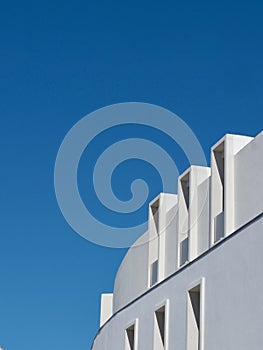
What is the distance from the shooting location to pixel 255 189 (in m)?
20.8

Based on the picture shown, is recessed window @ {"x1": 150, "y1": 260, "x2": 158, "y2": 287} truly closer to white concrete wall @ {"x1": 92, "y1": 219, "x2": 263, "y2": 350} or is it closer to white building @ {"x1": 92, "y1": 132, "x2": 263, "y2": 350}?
white building @ {"x1": 92, "y1": 132, "x2": 263, "y2": 350}

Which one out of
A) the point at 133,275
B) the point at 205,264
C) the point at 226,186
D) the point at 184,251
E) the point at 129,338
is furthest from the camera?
the point at 133,275

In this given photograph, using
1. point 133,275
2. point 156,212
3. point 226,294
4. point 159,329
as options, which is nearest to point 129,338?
point 133,275

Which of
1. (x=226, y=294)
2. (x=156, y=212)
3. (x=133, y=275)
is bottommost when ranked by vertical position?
(x=226, y=294)

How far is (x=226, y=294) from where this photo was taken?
20297mm

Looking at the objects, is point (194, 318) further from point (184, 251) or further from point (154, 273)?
point (154, 273)

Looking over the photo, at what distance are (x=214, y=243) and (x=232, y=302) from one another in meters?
2.54

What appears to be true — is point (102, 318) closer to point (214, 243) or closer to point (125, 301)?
point (125, 301)

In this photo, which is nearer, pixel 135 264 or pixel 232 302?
pixel 232 302

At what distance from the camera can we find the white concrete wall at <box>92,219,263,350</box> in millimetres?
18938

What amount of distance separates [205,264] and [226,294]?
60.4 inches

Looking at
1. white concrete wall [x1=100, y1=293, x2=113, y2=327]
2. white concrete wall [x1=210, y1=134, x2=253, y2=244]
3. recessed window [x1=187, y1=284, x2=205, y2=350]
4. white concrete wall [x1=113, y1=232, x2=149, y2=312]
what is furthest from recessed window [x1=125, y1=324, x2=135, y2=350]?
white concrete wall [x1=100, y1=293, x2=113, y2=327]

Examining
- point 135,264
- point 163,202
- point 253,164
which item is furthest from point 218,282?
point 135,264

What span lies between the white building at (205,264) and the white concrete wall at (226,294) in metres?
0.02
